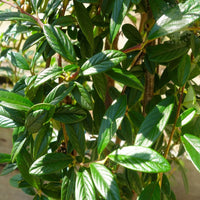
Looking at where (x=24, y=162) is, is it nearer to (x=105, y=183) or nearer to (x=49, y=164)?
(x=49, y=164)

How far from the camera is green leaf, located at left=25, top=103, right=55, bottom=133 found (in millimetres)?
392

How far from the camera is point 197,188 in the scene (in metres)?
1.06

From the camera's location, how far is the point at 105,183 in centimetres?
37

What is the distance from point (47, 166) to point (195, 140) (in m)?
0.22

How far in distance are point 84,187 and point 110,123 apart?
0.10m

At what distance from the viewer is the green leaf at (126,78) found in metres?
0.40

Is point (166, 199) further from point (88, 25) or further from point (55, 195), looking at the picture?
point (88, 25)

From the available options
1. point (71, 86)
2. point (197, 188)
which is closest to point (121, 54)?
point (71, 86)

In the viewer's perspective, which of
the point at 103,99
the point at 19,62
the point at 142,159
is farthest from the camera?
the point at 19,62

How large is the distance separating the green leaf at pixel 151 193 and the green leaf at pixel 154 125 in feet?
0.27

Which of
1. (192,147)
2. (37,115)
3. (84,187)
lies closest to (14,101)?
(37,115)

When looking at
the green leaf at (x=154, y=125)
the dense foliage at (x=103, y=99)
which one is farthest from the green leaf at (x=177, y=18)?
the green leaf at (x=154, y=125)

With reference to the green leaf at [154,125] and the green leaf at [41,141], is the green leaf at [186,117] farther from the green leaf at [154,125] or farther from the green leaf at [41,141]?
the green leaf at [41,141]

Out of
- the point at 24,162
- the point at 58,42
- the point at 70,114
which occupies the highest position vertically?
the point at 58,42
